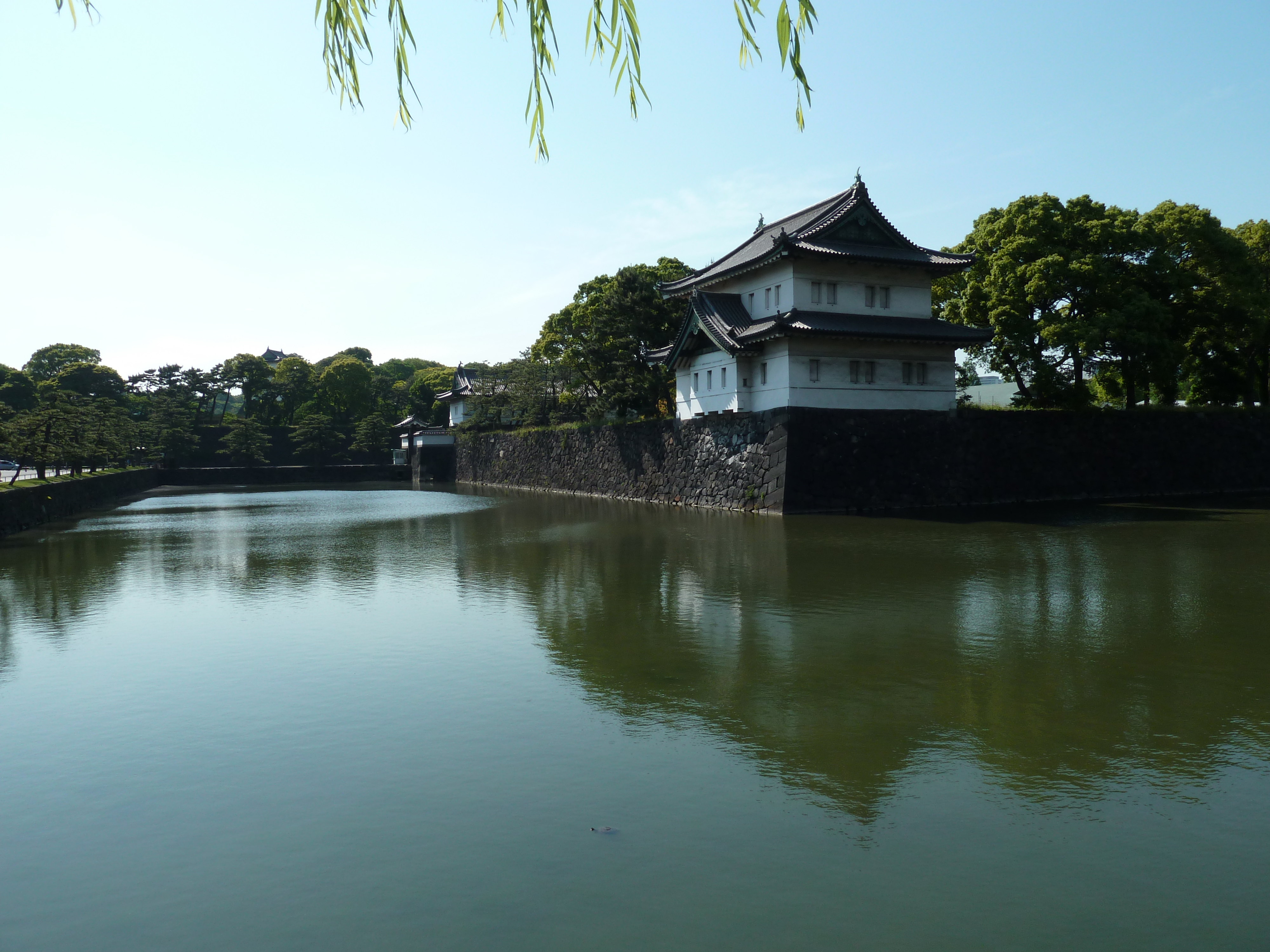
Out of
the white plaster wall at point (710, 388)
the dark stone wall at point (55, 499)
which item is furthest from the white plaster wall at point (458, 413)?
the white plaster wall at point (710, 388)

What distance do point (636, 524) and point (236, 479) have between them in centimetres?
4091

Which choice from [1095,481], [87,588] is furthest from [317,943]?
[1095,481]

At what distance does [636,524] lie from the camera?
21375mm

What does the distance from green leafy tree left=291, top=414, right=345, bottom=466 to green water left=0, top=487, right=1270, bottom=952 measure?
47.8m

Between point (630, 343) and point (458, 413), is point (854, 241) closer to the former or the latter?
point (630, 343)

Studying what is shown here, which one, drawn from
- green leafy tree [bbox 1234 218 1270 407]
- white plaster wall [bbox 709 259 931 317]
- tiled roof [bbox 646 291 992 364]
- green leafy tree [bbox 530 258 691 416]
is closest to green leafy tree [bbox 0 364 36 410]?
green leafy tree [bbox 530 258 691 416]

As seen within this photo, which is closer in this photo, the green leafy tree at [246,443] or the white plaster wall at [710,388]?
the white plaster wall at [710,388]

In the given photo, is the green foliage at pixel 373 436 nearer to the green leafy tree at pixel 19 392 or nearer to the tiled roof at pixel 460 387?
the tiled roof at pixel 460 387

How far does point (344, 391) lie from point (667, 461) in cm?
4281

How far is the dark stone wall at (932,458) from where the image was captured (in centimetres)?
2358

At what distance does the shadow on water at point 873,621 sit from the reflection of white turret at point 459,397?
3453cm

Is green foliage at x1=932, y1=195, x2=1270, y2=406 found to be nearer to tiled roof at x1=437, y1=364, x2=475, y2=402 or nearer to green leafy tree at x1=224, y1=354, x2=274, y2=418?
tiled roof at x1=437, y1=364, x2=475, y2=402

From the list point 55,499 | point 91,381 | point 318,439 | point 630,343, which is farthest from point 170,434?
point 630,343

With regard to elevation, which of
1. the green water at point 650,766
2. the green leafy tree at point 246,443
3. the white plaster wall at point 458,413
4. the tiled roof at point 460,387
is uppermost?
the tiled roof at point 460,387
